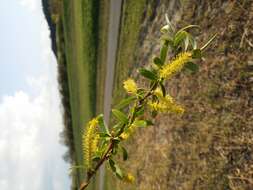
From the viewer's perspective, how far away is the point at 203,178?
5.27 metres

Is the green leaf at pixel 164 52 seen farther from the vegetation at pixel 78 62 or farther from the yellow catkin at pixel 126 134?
the vegetation at pixel 78 62

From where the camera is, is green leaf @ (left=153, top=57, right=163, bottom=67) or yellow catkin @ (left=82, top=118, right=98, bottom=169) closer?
yellow catkin @ (left=82, top=118, right=98, bottom=169)

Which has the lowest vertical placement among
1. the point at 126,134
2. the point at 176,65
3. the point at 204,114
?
the point at 126,134

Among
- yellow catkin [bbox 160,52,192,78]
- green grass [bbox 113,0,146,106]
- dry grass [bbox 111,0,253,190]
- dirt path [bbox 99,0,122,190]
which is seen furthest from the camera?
dirt path [bbox 99,0,122,190]

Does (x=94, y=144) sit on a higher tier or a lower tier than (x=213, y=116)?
lower

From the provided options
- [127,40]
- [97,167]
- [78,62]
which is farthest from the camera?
[78,62]

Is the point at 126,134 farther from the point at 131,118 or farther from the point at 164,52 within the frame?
the point at 164,52

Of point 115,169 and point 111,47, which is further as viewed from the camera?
point 111,47

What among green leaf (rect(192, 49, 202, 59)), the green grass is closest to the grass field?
the green grass

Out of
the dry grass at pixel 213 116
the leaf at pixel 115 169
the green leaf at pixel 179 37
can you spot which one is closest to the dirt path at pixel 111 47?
the dry grass at pixel 213 116

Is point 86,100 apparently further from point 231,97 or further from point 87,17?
point 231,97

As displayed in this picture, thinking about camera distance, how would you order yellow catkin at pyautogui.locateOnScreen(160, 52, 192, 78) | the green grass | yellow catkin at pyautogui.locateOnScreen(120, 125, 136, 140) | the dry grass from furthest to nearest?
the green grass
the dry grass
yellow catkin at pyautogui.locateOnScreen(120, 125, 136, 140)
yellow catkin at pyautogui.locateOnScreen(160, 52, 192, 78)

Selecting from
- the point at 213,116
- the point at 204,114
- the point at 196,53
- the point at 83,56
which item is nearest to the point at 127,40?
the point at 83,56

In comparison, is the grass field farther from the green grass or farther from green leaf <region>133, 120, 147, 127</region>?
green leaf <region>133, 120, 147, 127</region>
